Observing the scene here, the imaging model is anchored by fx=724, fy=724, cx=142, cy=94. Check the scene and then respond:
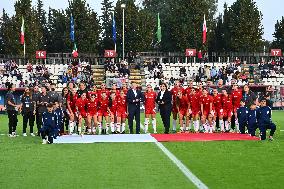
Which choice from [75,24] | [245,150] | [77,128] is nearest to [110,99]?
[77,128]

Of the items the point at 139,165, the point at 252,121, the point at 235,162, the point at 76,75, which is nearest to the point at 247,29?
the point at 76,75

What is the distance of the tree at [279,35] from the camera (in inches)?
3337

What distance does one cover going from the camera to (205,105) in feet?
86.4

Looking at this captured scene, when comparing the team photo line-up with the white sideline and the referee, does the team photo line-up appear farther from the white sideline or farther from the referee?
the white sideline

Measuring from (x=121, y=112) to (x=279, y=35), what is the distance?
6234 cm

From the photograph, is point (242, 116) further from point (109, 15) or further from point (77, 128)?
point (109, 15)

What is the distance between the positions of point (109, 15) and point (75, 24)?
2327 cm

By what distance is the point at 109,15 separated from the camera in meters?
98.7

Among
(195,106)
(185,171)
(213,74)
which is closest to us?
(185,171)

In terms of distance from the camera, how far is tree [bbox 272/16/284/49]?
84750 millimetres

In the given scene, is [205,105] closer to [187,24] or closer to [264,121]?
[264,121]

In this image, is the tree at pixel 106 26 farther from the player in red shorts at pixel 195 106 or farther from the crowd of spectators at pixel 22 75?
the player in red shorts at pixel 195 106

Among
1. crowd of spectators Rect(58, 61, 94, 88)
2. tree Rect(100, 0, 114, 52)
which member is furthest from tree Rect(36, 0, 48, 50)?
crowd of spectators Rect(58, 61, 94, 88)

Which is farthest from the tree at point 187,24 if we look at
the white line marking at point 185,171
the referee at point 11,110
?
the white line marking at point 185,171
